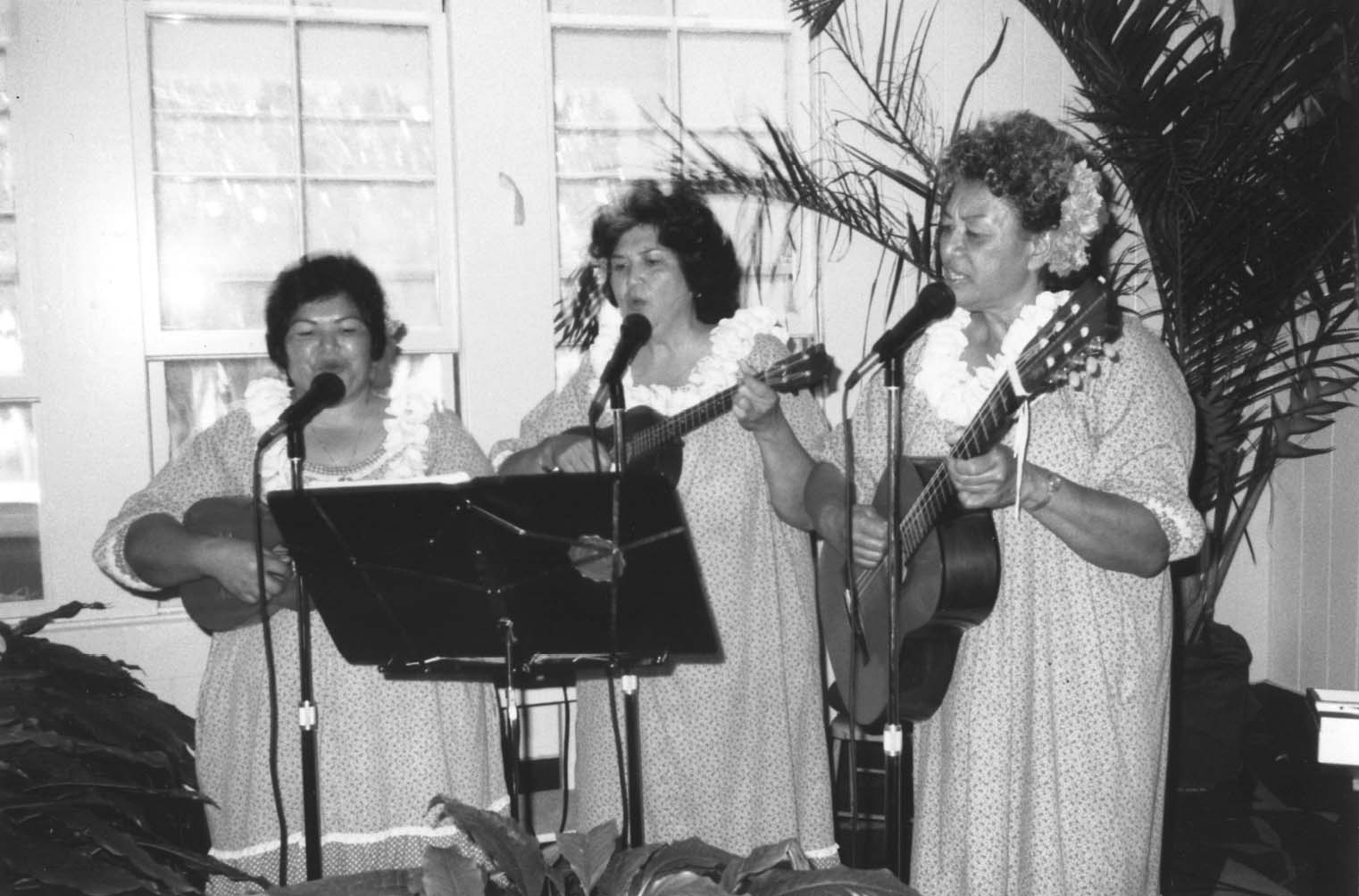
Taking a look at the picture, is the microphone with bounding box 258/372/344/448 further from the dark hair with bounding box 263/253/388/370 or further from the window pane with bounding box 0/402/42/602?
the window pane with bounding box 0/402/42/602

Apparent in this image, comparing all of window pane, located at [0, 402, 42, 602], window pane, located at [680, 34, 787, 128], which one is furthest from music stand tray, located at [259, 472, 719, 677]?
window pane, located at [680, 34, 787, 128]

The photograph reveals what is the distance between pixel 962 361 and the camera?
2.40 meters

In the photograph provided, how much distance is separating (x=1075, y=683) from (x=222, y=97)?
316 cm

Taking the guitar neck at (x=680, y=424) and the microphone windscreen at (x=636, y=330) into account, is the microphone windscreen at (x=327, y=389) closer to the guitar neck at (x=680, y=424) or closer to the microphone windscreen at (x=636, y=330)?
the microphone windscreen at (x=636, y=330)

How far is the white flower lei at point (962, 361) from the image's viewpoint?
2252 millimetres

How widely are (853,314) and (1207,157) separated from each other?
1.28 m

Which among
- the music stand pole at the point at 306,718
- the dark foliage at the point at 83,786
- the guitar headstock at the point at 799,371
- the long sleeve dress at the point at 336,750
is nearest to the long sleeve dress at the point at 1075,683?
the guitar headstock at the point at 799,371

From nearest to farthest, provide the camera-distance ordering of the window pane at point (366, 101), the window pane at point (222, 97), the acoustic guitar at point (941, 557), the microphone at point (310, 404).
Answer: the acoustic guitar at point (941, 557)
the microphone at point (310, 404)
the window pane at point (222, 97)
the window pane at point (366, 101)

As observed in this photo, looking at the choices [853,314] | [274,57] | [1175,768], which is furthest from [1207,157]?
[274,57]

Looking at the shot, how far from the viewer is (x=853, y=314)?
4453 mm

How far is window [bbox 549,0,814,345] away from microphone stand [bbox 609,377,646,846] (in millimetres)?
1963

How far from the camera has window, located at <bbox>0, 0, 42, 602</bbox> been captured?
387 cm

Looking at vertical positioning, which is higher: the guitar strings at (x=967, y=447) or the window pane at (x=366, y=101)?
the window pane at (x=366, y=101)

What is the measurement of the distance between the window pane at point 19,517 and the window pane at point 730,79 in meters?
2.38
